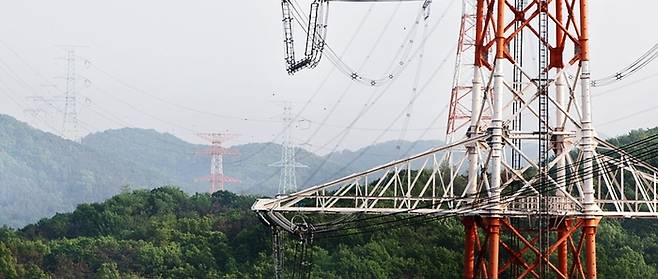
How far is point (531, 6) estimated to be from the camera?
26.7 meters

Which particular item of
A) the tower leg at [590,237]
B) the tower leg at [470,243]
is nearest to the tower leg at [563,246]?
the tower leg at [590,237]

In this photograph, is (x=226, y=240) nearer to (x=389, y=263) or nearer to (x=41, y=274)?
(x=41, y=274)

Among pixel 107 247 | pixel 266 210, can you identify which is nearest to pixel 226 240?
pixel 107 247

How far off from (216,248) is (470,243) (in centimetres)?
6570

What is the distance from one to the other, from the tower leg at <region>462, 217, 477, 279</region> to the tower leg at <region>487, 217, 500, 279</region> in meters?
0.75

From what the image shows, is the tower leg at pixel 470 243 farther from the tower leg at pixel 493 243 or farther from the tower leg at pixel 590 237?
the tower leg at pixel 590 237

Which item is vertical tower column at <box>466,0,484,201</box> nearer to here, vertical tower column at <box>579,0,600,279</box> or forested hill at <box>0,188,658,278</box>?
vertical tower column at <box>579,0,600,279</box>

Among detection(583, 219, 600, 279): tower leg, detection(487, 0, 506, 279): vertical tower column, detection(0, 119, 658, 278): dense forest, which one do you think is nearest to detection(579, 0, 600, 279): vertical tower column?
detection(583, 219, 600, 279): tower leg

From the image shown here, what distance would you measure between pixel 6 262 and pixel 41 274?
3.18 metres

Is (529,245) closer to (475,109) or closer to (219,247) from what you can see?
(475,109)

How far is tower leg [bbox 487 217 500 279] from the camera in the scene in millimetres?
25930

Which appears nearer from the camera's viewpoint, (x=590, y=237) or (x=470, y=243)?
(x=590, y=237)

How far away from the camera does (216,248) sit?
298 ft

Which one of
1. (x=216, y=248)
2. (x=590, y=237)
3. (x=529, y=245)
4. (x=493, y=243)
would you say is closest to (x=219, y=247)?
(x=216, y=248)
